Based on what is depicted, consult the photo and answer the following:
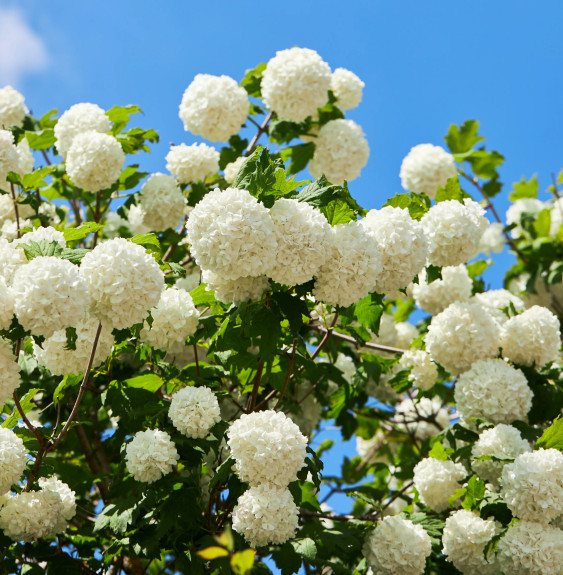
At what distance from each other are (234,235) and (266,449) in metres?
0.92

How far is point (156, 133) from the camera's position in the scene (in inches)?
210

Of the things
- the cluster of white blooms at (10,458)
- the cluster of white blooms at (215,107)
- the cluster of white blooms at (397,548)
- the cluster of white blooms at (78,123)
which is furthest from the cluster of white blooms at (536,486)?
the cluster of white blooms at (78,123)

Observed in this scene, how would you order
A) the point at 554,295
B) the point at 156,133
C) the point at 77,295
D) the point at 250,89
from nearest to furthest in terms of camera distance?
the point at 77,295, the point at 156,133, the point at 250,89, the point at 554,295

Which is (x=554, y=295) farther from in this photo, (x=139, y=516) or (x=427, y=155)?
(x=139, y=516)

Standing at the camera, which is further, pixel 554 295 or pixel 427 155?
pixel 554 295

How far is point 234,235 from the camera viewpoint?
290cm

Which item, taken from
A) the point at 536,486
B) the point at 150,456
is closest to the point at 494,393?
the point at 536,486

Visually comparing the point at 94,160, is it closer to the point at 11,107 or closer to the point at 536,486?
the point at 11,107

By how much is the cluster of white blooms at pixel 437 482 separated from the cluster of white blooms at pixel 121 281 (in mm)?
Answer: 2075

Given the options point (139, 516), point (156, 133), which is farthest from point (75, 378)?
point (156, 133)

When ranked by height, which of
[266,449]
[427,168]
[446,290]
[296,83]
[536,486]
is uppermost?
[296,83]

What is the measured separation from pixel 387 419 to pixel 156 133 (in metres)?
2.95

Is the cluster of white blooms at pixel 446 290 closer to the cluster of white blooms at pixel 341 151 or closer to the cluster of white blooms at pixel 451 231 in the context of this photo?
the cluster of white blooms at pixel 341 151

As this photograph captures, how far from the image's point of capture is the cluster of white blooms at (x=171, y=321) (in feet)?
13.0
